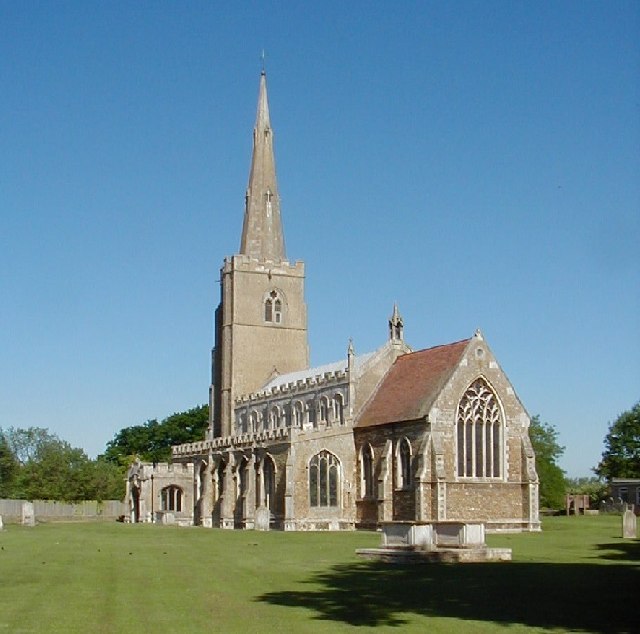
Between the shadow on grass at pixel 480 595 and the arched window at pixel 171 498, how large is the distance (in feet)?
150

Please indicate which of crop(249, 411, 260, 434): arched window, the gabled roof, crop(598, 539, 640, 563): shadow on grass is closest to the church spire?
crop(249, 411, 260, 434): arched window

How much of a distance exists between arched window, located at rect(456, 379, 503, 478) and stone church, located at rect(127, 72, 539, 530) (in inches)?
2.2

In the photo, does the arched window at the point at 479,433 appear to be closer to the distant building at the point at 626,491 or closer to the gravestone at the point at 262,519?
the gravestone at the point at 262,519

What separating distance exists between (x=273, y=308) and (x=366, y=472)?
84.5ft

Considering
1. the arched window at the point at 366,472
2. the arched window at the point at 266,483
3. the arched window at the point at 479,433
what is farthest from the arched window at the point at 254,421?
the arched window at the point at 479,433

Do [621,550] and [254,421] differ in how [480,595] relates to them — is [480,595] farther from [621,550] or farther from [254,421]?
[254,421]

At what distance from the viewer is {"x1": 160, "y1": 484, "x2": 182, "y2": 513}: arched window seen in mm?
74438

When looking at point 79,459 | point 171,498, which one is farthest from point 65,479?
point 171,498

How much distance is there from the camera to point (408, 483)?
56.8 metres

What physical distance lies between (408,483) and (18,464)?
6629 cm

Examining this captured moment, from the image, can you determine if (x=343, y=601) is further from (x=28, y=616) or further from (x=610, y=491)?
(x=610, y=491)

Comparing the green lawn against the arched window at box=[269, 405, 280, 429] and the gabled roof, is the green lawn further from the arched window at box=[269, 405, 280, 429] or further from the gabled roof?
the arched window at box=[269, 405, 280, 429]

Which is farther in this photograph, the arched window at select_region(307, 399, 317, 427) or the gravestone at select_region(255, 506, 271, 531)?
the arched window at select_region(307, 399, 317, 427)

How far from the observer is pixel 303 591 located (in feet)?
78.8
